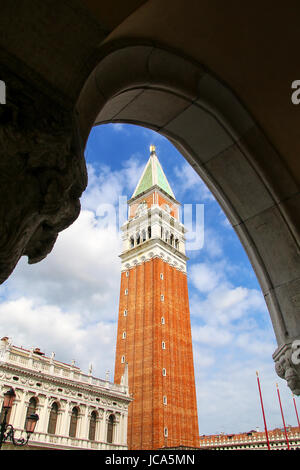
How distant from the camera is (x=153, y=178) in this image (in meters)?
43.0

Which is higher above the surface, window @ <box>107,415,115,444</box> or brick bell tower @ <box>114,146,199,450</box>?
brick bell tower @ <box>114,146,199,450</box>

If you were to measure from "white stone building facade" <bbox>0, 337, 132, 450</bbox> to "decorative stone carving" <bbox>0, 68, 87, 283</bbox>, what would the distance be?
2162 cm

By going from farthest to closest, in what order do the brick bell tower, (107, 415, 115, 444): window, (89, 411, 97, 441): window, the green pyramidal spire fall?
the green pyramidal spire, the brick bell tower, (107, 415, 115, 444): window, (89, 411, 97, 441): window

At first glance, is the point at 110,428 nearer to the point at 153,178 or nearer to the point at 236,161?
the point at 153,178

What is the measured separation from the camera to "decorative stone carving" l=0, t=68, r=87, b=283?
1219 millimetres

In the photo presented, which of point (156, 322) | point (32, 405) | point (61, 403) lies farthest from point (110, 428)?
point (156, 322)

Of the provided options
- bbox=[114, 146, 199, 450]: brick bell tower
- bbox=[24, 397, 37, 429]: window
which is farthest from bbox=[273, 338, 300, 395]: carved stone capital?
bbox=[114, 146, 199, 450]: brick bell tower

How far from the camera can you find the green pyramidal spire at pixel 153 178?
42.8 meters

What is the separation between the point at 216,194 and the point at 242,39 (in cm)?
119

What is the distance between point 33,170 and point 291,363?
2105 millimetres

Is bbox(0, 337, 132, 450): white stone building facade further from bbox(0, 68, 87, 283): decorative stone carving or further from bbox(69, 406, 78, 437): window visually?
bbox(0, 68, 87, 283): decorative stone carving

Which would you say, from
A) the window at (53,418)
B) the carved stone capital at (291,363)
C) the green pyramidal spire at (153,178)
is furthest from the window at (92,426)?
the green pyramidal spire at (153,178)
